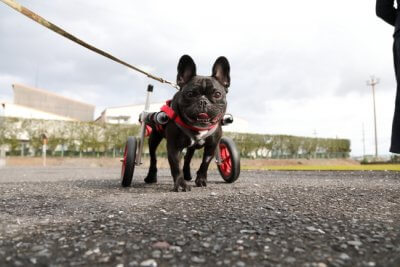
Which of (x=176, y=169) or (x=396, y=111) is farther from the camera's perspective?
(x=176, y=169)

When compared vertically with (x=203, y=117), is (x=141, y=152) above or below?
below

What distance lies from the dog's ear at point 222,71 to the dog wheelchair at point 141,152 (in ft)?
2.09

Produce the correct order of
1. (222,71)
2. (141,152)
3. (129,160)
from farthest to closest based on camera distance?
(141,152)
(129,160)
(222,71)

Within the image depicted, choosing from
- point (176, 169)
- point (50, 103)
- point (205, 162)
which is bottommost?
point (176, 169)

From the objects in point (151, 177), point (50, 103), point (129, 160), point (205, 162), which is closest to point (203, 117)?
point (205, 162)

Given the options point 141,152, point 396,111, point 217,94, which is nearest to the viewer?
point 396,111

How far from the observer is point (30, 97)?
85625 mm

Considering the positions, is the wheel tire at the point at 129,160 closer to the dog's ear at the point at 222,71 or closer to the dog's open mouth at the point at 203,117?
the dog's open mouth at the point at 203,117

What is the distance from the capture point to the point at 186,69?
414 centimetres

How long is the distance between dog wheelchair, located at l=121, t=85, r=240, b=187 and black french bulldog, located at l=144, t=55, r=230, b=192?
263mm

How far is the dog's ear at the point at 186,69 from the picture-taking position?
13.5 ft

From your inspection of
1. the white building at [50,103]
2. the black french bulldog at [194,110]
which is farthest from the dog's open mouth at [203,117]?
the white building at [50,103]

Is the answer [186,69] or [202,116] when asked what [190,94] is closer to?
[202,116]

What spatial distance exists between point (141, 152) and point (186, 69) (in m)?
1.58
